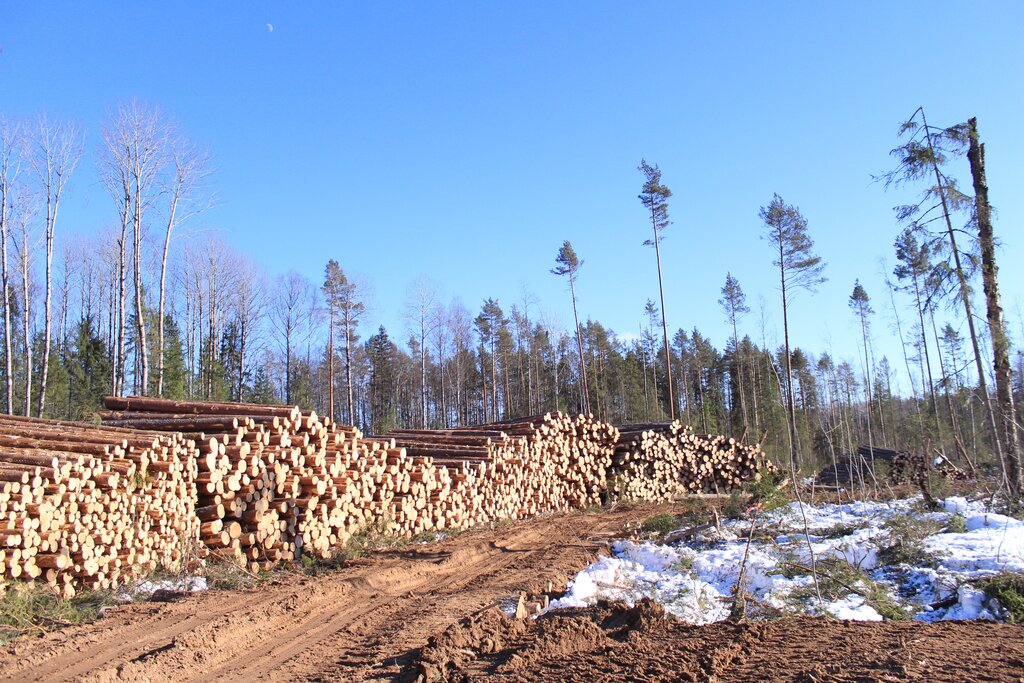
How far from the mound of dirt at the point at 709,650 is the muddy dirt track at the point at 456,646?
0.04 feet

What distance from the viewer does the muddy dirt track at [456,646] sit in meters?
4.42

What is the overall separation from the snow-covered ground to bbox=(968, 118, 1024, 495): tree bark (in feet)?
8.18

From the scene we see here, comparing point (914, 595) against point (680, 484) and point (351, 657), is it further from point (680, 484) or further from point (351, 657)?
point (680, 484)

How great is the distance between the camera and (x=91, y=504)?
24.0 feet

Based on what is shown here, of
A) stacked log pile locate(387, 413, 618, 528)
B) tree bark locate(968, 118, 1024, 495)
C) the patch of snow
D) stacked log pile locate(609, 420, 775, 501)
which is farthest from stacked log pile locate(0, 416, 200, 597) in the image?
tree bark locate(968, 118, 1024, 495)

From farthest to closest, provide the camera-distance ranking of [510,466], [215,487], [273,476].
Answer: [510,466] → [273,476] → [215,487]

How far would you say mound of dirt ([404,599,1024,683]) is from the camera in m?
4.25

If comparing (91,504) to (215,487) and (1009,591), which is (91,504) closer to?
(215,487)

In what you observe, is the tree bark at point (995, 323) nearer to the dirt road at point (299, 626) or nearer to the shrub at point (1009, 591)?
the shrub at point (1009, 591)

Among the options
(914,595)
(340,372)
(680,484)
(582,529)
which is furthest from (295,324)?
(914,595)

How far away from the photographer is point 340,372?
54812mm

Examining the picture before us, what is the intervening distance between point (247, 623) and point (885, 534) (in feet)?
25.5

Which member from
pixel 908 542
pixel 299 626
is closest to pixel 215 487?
pixel 299 626

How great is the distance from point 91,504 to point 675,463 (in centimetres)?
1506
